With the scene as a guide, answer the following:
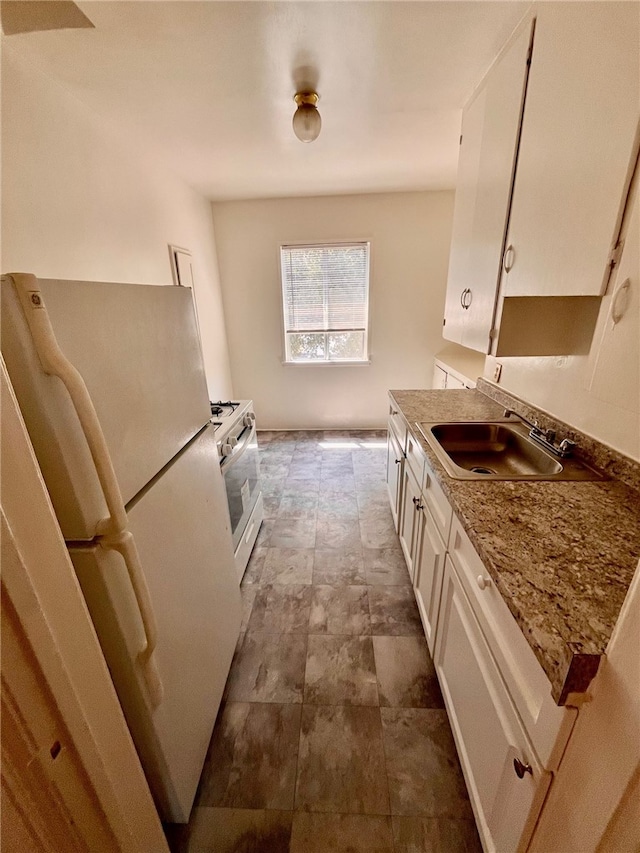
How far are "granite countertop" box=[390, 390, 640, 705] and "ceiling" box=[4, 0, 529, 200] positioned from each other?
5.51ft

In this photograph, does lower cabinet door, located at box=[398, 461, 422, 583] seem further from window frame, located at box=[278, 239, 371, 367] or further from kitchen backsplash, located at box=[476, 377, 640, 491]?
window frame, located at box=[278, 239, 371, 367]

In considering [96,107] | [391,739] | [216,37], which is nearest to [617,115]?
[216,37]

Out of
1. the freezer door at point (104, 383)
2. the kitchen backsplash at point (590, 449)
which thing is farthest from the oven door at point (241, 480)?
the kitchen backsplash at point (590, 449)

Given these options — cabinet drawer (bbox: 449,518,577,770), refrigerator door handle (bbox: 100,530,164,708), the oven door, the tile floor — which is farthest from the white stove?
cabinet drawer (bbox: 449,518,577,770)

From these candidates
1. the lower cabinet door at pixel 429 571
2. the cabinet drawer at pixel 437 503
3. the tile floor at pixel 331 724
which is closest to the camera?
the tile floor at pixel 331 724

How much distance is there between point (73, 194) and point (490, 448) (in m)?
2.35

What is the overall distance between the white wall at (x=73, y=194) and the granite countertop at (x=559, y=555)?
185 cm

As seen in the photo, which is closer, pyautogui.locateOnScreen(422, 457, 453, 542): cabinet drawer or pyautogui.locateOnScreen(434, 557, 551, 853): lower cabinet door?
pyautogui.locateOnScreen(434, 557, 551, 853): lower cabinet door

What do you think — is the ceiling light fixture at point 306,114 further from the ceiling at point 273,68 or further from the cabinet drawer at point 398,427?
the cabinet drawer at point 398,427

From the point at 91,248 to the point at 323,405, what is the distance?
278cm

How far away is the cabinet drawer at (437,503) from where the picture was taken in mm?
1181

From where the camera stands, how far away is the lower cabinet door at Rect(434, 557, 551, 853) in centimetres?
69

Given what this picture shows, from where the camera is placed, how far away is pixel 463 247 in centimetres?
180

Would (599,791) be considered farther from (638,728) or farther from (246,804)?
(246,804)
